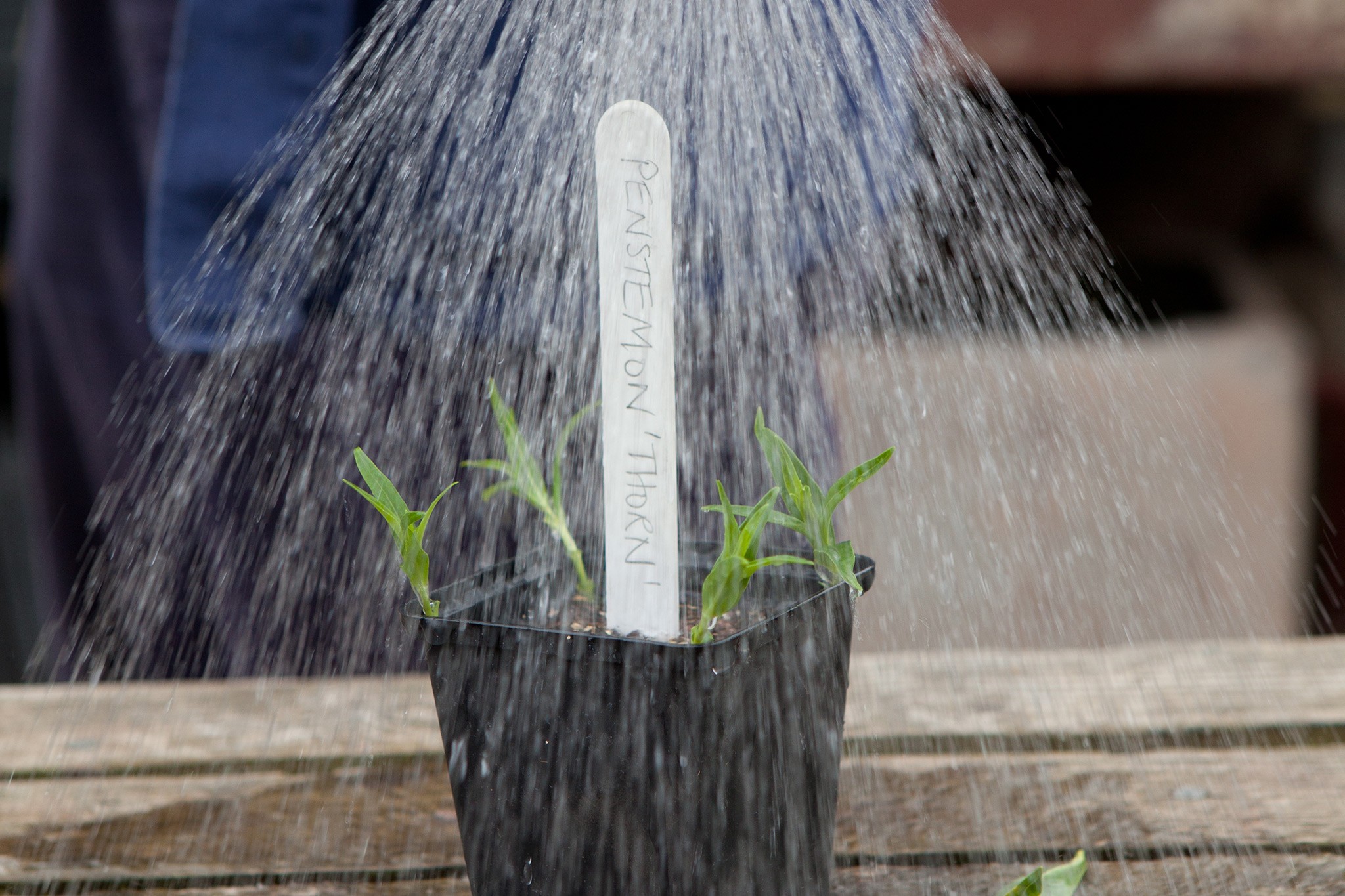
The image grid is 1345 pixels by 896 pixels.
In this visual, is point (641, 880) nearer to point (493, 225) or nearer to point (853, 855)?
point (853, 855)

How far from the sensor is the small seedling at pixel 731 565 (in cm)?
41

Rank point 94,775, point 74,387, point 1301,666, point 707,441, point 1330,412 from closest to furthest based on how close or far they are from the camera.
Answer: point 94,775 < point 1301,666 < point 707,441 < point 74,387 < point 1330,412

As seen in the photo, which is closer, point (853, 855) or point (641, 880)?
point (641, 880)

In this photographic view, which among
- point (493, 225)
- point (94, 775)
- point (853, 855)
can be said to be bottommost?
point (94, 775)

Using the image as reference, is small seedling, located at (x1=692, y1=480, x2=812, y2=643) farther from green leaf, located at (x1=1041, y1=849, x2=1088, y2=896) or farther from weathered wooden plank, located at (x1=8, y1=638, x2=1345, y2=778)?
weathered wooden plank, located at (x1=8, y1=638, x2=1345, y2=778)

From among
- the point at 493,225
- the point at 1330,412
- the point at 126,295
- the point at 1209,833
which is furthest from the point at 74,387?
the point at 1330,412

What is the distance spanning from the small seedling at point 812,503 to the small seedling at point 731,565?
0.02 metres

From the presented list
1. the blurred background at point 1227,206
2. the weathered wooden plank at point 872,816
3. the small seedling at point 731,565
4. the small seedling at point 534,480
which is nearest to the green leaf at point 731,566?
the small seedling at point 731,565

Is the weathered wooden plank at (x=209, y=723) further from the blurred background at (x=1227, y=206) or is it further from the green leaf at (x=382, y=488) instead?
the blurred background at (x=1227, y=206)

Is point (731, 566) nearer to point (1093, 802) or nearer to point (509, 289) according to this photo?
point (1093, 802)

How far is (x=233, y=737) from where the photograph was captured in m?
0.71

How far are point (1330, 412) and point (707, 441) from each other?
148 centimetres

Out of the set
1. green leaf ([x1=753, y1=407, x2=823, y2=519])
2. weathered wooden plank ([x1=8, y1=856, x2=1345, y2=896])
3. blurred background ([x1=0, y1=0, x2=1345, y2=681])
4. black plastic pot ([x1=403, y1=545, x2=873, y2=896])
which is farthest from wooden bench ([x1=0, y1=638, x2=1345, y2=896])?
blurred background ([x1=0, y1=0, x2=1345, y2=681])

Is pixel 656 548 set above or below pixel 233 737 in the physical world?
above
